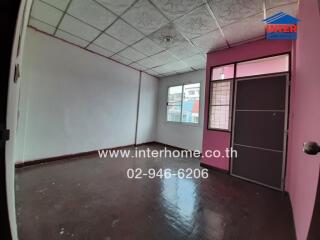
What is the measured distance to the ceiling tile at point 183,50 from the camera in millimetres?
3594

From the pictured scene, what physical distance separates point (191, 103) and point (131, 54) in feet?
8.69

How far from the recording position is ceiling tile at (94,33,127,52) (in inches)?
135

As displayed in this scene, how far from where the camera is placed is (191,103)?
18.1ft

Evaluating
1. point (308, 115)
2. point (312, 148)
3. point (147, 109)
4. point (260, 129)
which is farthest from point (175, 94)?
point (312, 148)

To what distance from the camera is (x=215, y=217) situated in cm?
196

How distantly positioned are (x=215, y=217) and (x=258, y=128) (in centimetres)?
198

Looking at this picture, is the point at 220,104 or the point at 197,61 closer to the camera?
the point at 220,104

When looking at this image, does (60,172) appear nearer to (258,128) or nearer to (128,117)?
(128,117)

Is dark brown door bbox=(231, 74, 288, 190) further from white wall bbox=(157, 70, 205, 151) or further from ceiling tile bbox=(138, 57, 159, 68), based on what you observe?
ceiling tile bbox=(138, 57, 159, 68)

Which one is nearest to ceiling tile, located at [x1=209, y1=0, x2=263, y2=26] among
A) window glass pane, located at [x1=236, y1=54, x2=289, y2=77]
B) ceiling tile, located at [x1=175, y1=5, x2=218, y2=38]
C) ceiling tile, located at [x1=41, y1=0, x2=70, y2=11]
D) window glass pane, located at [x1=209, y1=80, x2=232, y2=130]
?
ceiling tile, located at [x1=175, y1=5, x2=218, y2=38]

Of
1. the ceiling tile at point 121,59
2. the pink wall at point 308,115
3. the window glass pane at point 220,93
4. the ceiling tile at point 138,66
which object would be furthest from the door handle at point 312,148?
the ceiling tile at point 138,66

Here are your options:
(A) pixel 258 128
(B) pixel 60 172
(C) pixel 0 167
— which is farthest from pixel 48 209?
(A) pixel 258 128

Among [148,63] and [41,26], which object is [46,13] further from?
[148,63]

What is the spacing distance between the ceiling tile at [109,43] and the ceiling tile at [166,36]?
901 mm
